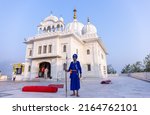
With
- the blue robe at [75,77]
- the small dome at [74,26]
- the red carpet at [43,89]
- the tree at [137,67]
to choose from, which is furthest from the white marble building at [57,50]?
the tree at [137,67]

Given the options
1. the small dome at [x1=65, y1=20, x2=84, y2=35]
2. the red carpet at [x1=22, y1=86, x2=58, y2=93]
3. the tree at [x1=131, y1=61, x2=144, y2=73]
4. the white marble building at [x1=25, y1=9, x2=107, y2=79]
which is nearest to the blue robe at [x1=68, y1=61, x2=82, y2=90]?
the red carpet at [x1=22, y1=86, x2=58, y2=93]

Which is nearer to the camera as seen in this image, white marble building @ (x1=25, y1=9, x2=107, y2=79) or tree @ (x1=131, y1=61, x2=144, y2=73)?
white marble building @ (x1=25, y1=9, x2=107, y2=79)

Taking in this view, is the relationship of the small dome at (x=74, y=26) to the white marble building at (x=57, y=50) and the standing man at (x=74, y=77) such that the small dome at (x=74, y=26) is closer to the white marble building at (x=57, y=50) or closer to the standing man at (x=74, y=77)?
the white marble building at (x=57, y=50)

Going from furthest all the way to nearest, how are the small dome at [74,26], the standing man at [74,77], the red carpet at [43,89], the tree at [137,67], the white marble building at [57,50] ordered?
the tree at [137,67], the small dome at [74,26], the white marble building at [57,50], the red carpet at [43,89], the standing man at [74,77]

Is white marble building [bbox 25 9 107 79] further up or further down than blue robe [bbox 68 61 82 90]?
further up

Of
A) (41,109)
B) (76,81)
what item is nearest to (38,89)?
(76,81)

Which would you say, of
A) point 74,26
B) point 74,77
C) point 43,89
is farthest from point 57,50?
point 74,77

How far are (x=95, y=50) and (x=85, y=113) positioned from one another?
1949cm

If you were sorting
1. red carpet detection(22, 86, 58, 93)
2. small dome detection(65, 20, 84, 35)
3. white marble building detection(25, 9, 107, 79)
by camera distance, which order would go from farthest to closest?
small dome detection(65, 20, 84, 35), white marble building detection(25, 9, 107, 79), red carpet detection(22, 86, 58, 93)

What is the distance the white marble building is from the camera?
18281mm

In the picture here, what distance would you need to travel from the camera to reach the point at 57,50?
60.3 ft

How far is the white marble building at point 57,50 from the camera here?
18.3 metres

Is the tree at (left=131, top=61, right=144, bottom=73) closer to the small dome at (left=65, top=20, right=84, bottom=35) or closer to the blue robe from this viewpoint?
the small dome at (left=65, top=20, right=84, bottom=35)

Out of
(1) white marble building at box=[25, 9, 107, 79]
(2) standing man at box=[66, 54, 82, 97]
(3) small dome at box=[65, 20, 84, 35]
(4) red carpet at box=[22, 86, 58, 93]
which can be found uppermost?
(3) small dome at box=[65, 20, 84, 35]
